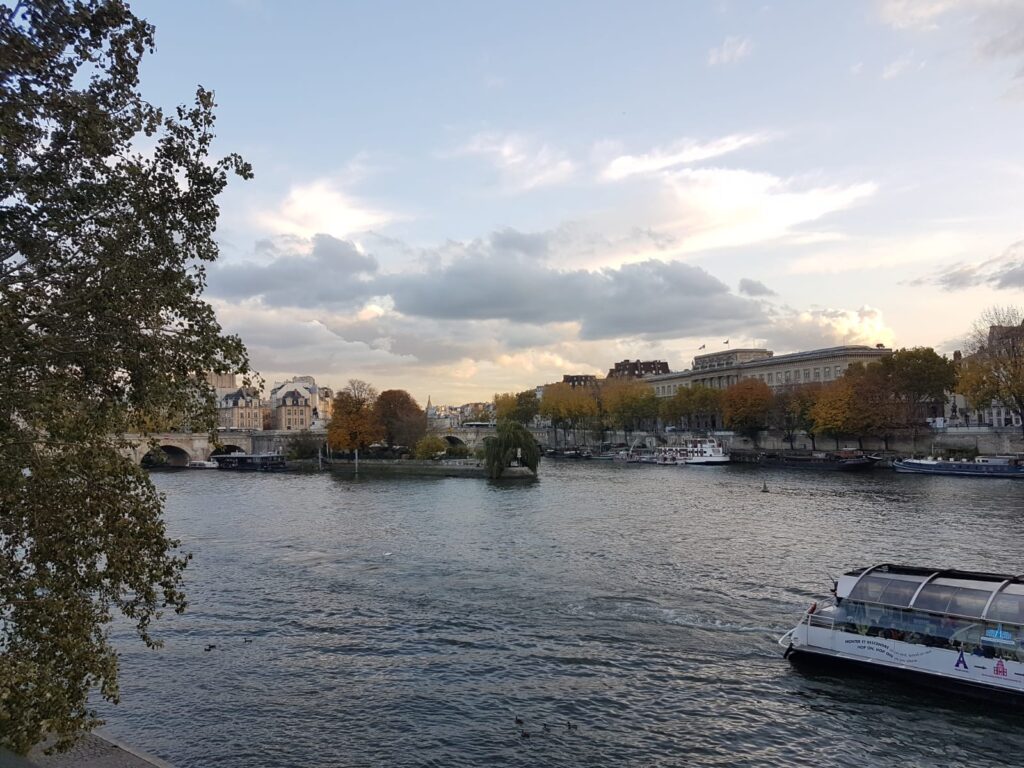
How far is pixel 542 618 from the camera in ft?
89.9

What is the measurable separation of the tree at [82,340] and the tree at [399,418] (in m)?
115

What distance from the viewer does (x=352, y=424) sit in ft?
407

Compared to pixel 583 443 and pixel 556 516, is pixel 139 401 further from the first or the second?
pixel 583 443

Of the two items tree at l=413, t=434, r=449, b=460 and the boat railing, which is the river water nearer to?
the boat railing

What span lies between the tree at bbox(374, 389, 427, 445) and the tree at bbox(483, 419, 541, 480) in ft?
120

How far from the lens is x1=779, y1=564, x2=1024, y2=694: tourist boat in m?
19.7

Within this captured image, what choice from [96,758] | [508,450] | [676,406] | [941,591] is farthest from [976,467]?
[96,758]

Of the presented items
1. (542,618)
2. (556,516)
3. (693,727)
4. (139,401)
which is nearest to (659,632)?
(542,618)

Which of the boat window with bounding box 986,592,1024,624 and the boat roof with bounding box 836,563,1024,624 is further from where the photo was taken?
the boat roof with bounding box 836,563,1024,624

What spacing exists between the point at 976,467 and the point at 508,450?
5014 centimetres

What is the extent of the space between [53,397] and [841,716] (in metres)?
19.0

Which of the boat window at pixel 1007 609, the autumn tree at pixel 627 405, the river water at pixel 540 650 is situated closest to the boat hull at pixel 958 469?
the river water at pixel 540 650

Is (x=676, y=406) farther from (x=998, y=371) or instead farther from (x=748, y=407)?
(x=998, y=371)

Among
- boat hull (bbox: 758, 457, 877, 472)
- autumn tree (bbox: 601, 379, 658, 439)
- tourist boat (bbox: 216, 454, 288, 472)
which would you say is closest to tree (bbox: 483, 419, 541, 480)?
boat hull (bbox: 758, 457, 877, 472)
